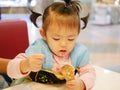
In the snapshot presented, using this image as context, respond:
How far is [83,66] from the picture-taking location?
28.7 inches

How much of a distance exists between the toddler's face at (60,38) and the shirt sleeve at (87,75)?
84mm

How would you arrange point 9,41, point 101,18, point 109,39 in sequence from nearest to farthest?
1. point 9,41
2. point 109,39
3. point 101,18

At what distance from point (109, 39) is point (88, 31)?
0.49 m

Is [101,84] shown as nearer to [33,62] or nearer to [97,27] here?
[33,62]

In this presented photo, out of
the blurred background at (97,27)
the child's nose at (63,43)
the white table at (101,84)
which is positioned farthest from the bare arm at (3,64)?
the blurred background at (97,27)

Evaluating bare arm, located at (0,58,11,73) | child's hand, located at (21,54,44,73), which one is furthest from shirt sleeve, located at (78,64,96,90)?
bare arm, located at (0,58,11,73)

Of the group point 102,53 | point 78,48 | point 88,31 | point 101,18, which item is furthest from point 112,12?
point 78,48

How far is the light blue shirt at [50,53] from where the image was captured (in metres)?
0.70

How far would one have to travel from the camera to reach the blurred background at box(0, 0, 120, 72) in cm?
265

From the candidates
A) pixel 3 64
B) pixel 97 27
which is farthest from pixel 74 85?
pixel 97 27

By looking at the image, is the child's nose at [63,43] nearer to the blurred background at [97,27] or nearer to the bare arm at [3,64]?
the bare arm at [3,64]

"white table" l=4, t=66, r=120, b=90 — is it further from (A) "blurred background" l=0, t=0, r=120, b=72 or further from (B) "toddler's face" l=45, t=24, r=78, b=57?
(A) "blurred background" l=0, t=0, r=120, b=72

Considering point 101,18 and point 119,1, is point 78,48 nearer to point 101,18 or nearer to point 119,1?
point 119,1

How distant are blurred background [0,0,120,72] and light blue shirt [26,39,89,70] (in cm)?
146
